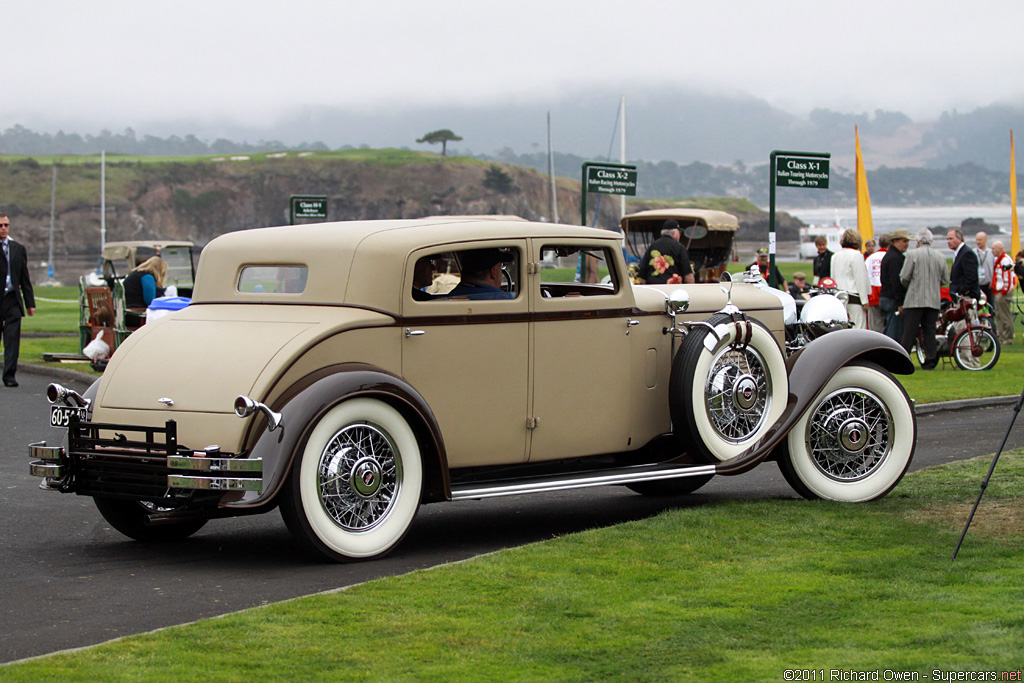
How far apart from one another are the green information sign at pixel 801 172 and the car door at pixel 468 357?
473 inches

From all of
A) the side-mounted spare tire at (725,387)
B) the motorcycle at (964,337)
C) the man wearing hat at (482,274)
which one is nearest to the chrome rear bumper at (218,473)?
the man wearing hat at (482,274)

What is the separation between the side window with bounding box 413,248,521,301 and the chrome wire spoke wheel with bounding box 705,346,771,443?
146 cm

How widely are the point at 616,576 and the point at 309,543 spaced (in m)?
1.59

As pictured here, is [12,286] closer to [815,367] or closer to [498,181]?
[815,367]

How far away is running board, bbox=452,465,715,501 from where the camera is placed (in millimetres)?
6859

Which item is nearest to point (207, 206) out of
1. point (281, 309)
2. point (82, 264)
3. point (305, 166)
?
point (305, 166)

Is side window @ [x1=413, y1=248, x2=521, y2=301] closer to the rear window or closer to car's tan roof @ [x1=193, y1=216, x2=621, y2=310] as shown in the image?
car's tan roof @ [x1=193, y1=216, x2=621, y2=310]

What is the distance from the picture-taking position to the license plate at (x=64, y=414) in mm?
6750

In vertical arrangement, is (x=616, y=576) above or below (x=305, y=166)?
below

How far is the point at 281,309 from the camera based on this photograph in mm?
6914

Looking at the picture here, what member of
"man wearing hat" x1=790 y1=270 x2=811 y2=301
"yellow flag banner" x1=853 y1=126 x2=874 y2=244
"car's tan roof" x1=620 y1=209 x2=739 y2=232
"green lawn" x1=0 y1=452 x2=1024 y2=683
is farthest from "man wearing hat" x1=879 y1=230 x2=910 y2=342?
"car's tan roof" x1=620 y1=209 x2=739 y2=232

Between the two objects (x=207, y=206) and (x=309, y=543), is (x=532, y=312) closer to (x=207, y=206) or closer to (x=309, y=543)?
(x=309, y=543)

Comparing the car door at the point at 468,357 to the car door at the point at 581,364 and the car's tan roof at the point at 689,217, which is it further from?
the car's tan roof at the point at 689,217

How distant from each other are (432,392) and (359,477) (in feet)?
2.19
